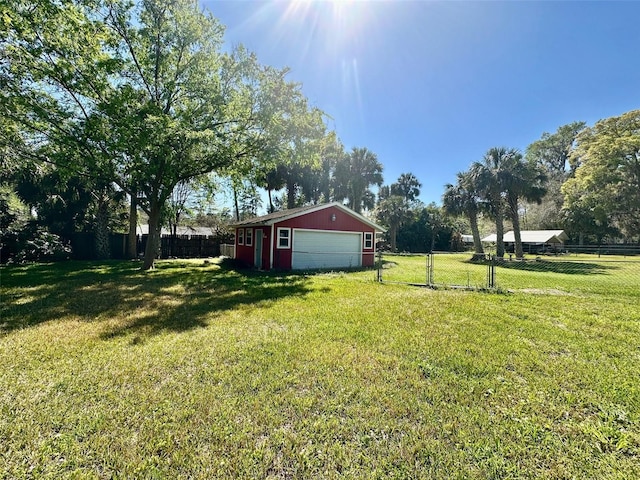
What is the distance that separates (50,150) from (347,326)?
13.4 meters

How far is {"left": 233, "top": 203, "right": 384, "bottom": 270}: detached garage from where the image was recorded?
14.0 m

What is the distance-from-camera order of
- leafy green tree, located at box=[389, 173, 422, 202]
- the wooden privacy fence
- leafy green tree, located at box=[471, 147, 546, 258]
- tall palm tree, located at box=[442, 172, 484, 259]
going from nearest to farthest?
1. the wooden privacy fence
2. leafy green tree, located at box=[471, 147, 546, 258]
3. tall palm tree, located at box=[442, 172, 484, 259]
4. leafy green tree, located at box=[389, 173, 422, 202]

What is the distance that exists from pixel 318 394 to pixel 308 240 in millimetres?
11983

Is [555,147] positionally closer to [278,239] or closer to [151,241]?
[278,239]

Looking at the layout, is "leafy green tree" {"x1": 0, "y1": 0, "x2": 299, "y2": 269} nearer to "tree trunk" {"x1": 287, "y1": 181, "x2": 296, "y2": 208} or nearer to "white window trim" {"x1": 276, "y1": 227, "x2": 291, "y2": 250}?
"white window trim" {"x1": 276, "y1": 227, "x2": 291, "y2": 250}

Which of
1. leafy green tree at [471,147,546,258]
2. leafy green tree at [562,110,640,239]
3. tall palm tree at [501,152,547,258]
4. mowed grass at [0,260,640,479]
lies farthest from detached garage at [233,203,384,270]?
leafy green tree at [562,110,640,239]

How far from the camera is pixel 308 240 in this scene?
14.9 metres

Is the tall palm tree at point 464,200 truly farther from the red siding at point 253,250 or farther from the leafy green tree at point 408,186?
the red siding at point 253,250

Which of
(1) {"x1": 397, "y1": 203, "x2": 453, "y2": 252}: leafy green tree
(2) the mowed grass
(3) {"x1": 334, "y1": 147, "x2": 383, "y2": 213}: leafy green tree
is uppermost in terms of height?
(3) {"x1": 334, "y1": 147, "x2": 383, "y2": 213}: leafy green tree

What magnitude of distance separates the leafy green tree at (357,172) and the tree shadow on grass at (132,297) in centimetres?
1652

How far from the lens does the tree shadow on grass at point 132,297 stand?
5.47m

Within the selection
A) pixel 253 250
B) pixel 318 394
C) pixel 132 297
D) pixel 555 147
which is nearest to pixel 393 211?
pixel 253 250

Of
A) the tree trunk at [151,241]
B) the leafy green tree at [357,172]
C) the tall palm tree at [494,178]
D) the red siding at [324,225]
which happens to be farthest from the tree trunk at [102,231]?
the tall palm tree at [494,178]

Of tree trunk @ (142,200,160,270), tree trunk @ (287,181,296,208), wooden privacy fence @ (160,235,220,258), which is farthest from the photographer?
tree trunk @ (287,181,296,208)
